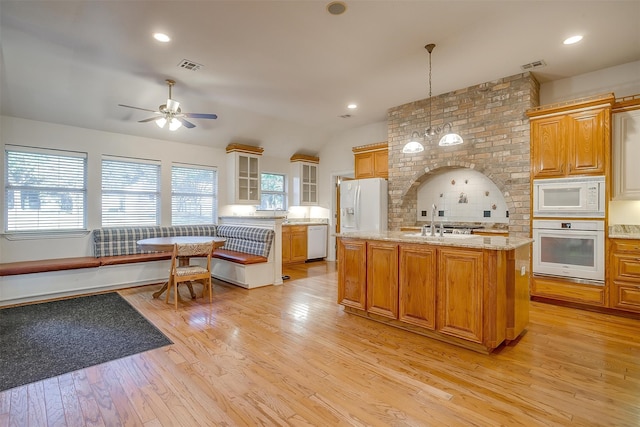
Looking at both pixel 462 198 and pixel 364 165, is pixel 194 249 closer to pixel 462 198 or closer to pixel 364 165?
pixel 364 165

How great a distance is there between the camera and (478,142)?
462cm

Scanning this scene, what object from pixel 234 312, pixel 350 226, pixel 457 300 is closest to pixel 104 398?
pixel 234 312

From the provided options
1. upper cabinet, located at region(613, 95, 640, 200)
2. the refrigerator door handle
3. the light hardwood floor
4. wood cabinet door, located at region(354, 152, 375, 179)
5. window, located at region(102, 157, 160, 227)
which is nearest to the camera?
the light hardwood floor

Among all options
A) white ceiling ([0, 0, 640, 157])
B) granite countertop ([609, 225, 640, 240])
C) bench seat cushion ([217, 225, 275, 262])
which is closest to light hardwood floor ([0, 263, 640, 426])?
granite countertop ([609, 225, 640, 240])

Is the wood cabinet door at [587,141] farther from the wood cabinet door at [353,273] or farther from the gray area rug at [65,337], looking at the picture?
the gray area rug at [65,337]

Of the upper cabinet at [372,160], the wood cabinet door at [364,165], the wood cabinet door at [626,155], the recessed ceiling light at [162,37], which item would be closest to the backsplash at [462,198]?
the upper cabinet at [372,160]

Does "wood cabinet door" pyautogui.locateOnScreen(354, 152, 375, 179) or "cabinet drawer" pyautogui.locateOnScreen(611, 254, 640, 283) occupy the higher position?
"wood cabinet door" pyautogui.locateOnScreen(354, 152, 375, 179)

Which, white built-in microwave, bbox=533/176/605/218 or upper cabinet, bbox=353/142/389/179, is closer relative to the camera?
white built-in microwave, bbox=533/176/605/218

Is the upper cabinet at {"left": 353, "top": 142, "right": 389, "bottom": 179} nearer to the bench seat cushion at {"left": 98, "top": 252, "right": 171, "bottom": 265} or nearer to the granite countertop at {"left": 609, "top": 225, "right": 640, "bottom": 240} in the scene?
the granite countertop at {"left": 609, "top": 225, "right": 640, "bottom": 240}

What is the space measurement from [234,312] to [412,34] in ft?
11.7

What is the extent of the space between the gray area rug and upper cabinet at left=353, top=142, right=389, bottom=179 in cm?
452

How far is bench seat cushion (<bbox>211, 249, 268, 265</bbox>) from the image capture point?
468cm

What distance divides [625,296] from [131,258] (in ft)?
21.1

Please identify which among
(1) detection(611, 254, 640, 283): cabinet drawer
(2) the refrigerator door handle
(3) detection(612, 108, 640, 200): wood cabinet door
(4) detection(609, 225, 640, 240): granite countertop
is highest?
(3) detection(612, 108, 640, 200): wood cabinet door
